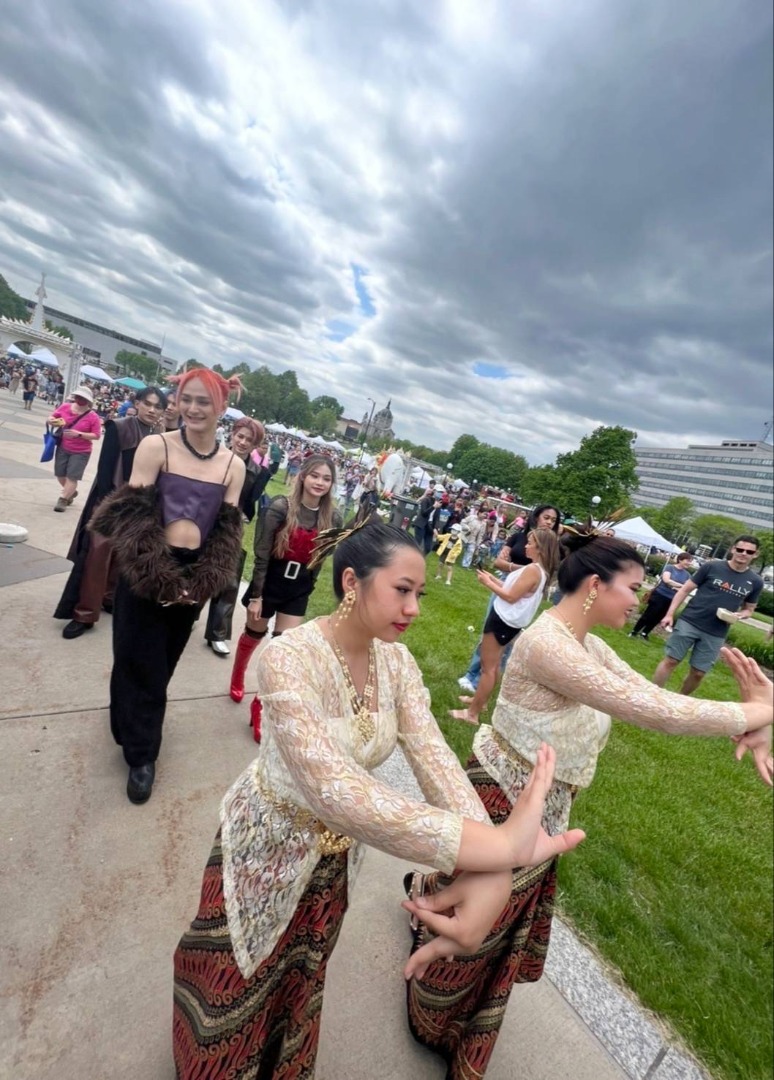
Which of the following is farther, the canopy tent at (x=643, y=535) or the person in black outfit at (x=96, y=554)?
the canopy tent at (x=643, y=535)

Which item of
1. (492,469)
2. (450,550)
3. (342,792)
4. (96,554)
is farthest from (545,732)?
(492,469)

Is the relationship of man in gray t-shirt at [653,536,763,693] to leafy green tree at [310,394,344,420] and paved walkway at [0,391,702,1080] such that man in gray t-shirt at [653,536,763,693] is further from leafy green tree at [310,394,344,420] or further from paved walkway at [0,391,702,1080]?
leafy green tree at [310,394,344,420]

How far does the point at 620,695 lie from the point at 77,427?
7.57 m

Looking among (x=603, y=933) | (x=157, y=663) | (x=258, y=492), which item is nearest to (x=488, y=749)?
(x=603, y=933)

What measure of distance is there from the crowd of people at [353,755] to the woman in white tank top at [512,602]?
1.57m

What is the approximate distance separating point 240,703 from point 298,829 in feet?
8.54

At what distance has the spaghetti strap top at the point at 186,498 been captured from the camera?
239 cm

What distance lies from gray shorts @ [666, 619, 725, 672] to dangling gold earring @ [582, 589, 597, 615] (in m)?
5.25

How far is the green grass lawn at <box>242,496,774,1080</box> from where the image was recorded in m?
2.29

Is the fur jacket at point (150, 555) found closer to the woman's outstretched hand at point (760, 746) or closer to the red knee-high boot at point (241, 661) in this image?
the red knee-high boot at point (241, 661)

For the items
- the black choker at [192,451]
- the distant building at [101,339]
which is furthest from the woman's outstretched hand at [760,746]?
the distant building at [101,339]

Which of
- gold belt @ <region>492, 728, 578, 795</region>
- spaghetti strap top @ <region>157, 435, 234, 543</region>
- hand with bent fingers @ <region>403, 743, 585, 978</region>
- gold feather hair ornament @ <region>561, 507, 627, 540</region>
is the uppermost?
gold feather hair ornament @ <region>561, 507, 627, 540</region>

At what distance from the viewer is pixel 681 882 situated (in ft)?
10.5

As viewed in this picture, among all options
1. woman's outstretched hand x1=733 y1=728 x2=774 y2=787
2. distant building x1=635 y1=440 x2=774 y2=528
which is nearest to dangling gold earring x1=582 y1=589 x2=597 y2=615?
woman's outstretched hand x1=733 y1=728 x2=774 y2=787
